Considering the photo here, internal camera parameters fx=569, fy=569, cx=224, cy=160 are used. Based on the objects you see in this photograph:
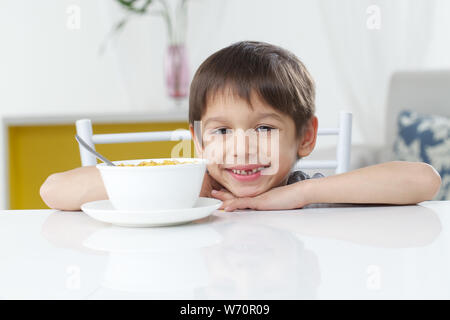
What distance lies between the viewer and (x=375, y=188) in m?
0.82

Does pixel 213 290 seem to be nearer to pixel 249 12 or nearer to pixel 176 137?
pixel 176 137

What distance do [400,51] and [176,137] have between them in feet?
6.24

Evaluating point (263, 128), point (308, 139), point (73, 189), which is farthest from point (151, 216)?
point (308, 139)

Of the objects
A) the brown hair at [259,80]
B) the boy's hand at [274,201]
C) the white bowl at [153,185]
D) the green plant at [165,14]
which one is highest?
the green plant at [165,14]

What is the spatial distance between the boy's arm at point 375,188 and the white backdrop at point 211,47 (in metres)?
2.00

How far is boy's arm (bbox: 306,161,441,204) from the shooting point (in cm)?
82

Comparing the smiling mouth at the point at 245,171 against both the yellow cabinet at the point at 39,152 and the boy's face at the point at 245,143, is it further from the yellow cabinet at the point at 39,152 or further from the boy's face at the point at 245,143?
the yellow cabinet at the point at 39,152

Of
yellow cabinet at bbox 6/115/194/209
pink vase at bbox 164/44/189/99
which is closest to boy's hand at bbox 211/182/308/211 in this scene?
yellow cabinet at bbox 6/115/194/209

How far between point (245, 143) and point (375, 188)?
22 cm

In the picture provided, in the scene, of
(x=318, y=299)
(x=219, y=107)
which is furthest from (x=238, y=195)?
(x=318, y=299)

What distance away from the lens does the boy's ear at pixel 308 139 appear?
1.06 meters

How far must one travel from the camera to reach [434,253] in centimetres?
49

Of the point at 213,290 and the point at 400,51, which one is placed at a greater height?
the point at 400,51

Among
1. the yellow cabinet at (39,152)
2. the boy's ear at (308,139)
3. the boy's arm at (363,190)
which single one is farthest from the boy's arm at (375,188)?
the yellow cabinet at (39,152)
